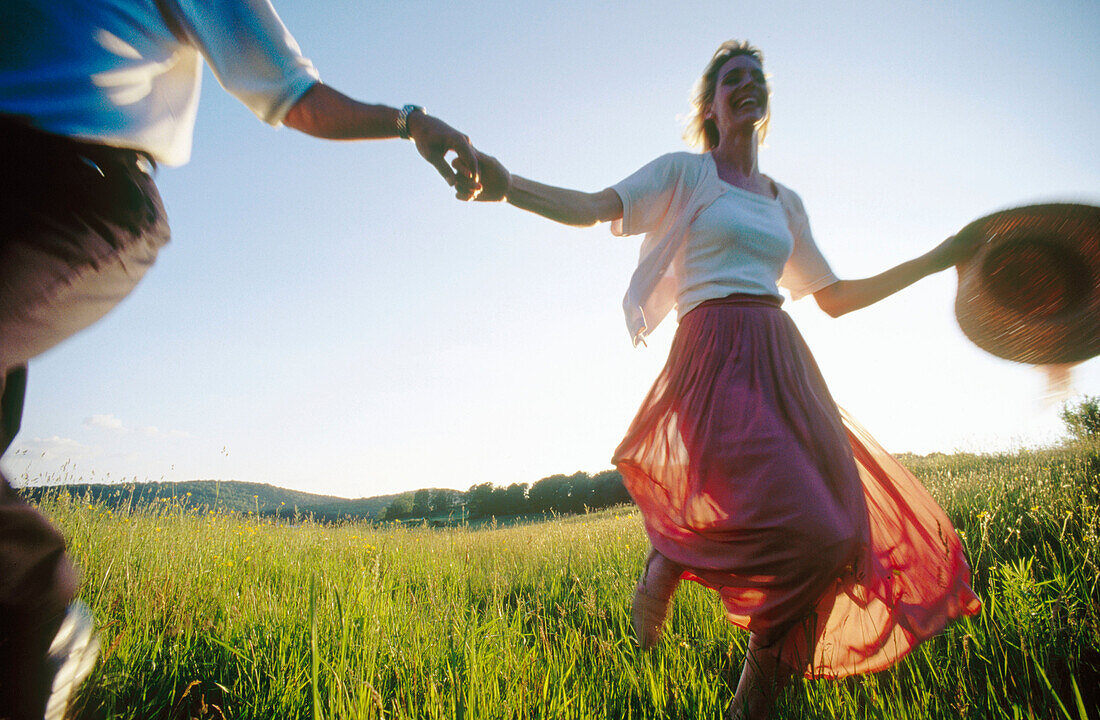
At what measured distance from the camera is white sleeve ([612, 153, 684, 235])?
201 centimetres

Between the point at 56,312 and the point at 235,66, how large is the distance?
0.84 metres

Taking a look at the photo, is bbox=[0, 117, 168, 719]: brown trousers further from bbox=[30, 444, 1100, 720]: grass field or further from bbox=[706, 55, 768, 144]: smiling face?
bbox=[706, 55, 768, 144]: smiling face

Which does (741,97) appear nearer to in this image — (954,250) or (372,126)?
(954,250)

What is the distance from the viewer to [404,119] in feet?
5.41

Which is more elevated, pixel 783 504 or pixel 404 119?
pixel 404 119

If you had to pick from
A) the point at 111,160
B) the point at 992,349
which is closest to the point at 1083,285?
the point at 992,349

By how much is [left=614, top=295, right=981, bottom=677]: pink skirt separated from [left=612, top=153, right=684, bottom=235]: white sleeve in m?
0.46

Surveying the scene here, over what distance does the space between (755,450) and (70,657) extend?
1.91 m

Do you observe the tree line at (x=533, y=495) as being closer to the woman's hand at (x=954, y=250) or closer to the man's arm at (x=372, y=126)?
the woman's hand at (x=954, y=250)

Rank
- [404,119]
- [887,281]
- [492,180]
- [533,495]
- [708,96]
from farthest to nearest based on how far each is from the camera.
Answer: [533,495], [708,96], [887,281], [492,180], [404,119]

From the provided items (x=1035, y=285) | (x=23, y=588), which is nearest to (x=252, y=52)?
(x=23, y=588)

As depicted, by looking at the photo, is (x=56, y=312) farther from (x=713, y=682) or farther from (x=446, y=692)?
→ (x=713, y=682)

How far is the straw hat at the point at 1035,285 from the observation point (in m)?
1.83

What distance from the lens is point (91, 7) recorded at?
100 cm
